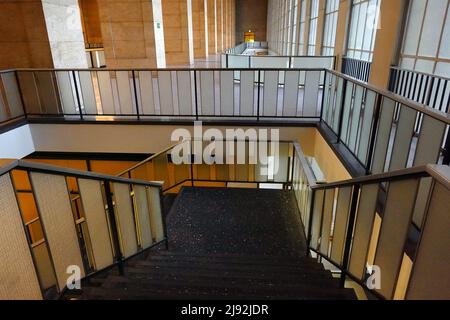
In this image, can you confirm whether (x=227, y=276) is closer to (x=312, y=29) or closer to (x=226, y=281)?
(x=226, y=281)

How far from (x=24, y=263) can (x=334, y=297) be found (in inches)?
82.7

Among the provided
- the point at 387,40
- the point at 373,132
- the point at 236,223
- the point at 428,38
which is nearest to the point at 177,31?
the point at 387,40

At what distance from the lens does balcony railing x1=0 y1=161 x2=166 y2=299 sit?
5.33 feet

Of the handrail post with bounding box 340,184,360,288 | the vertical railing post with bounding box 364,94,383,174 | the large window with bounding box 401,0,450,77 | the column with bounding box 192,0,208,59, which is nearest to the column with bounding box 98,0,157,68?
the large window with bounding box 401,0,450,77

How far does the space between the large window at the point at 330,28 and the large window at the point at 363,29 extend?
5.54ft

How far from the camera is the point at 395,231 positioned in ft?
5.53

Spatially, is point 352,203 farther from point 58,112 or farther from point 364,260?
point 58,112

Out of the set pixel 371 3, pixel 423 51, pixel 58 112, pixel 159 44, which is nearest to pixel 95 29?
pixel 159 44

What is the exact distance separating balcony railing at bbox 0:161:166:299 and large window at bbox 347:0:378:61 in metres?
6.11

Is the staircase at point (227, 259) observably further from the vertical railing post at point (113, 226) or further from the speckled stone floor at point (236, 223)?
the vertical railing post at point (113, 226)

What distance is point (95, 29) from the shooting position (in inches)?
906

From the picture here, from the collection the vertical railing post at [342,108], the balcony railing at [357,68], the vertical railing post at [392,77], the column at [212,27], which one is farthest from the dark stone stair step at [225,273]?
the column at [212,27]

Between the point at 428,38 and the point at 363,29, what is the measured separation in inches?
103

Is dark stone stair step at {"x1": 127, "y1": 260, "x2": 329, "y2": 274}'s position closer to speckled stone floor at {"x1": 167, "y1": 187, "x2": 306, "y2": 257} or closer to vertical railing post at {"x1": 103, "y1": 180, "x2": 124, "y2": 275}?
vertical railing post at {"x1": 103, "y1": 180, "x2": 124, "y2": 275}
